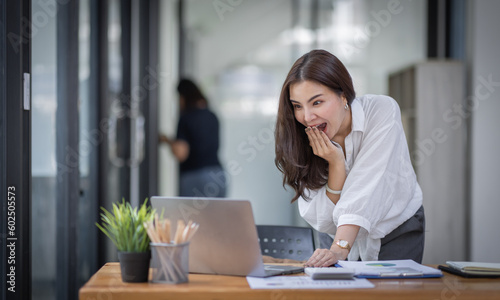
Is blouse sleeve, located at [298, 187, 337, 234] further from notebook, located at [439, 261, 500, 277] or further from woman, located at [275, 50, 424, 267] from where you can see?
notebook, located at [439, 261, 500, 277]

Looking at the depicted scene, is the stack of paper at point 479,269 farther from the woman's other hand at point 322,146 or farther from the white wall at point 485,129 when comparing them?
the white wall at point 485,129

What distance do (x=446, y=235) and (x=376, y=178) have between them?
9.94 ft

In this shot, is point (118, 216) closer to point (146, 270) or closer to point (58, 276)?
point (146, 270)

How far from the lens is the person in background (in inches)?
197

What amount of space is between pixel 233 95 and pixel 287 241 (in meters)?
3.34

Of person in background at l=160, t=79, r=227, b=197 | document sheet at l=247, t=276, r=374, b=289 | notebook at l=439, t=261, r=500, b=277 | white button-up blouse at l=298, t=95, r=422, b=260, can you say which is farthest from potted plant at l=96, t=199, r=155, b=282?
person in background at l=160, t=79, r=227, b=197

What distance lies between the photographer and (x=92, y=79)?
11.1 feet

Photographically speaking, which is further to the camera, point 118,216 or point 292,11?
point 292,11

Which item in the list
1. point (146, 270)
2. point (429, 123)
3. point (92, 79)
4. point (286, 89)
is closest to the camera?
point (146, 270)

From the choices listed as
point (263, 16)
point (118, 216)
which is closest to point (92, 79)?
point (118, 216)

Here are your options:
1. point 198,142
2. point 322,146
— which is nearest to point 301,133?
point 322,146

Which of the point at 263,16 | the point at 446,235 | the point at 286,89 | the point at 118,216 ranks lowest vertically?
the point at 446,235

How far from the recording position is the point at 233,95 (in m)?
5.44

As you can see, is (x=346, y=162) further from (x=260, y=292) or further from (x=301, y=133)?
(x=260, y=292)
